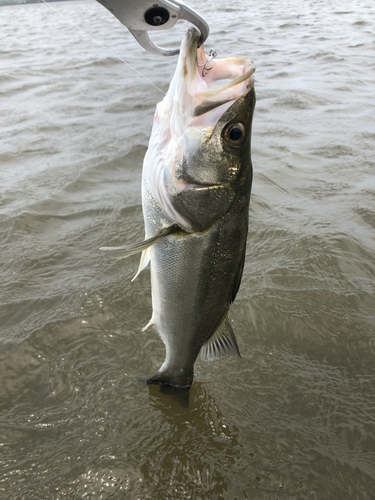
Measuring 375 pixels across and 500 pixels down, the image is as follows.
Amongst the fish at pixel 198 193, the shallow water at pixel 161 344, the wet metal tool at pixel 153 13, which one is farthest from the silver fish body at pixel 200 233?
the shallow water at pixel 161 344

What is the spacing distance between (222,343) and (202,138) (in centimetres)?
107

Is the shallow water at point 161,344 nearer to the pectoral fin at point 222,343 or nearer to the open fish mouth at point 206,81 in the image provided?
the pectoral fin at point 222,343

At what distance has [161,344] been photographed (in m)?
2.69

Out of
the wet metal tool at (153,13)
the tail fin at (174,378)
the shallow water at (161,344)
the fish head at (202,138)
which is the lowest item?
the shallow water at (161,344)

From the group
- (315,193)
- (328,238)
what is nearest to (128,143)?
(315,193)

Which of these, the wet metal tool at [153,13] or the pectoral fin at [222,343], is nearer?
the wet metal tool at [153,13]

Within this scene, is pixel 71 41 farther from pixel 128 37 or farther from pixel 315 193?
pixel 315 193

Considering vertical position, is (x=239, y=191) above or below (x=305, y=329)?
above

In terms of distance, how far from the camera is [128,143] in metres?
5.45

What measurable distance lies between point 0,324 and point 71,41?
1260 centimetres

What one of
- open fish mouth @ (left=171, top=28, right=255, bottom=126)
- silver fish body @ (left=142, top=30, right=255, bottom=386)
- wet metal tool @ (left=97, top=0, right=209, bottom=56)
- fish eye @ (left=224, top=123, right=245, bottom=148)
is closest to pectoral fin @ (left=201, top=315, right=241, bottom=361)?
silver fish body @ (left=142, top=30, right=255, bottom=386)

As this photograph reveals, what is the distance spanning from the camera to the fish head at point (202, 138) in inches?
62.6

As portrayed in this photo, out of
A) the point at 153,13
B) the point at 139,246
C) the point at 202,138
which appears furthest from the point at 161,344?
the point at 153,13

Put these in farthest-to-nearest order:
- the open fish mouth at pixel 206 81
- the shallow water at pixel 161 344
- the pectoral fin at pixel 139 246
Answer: the shallow water at pixel 161 344, the pectoral fin at pixel 139 246, the open fish mouth at pixel 206 81
